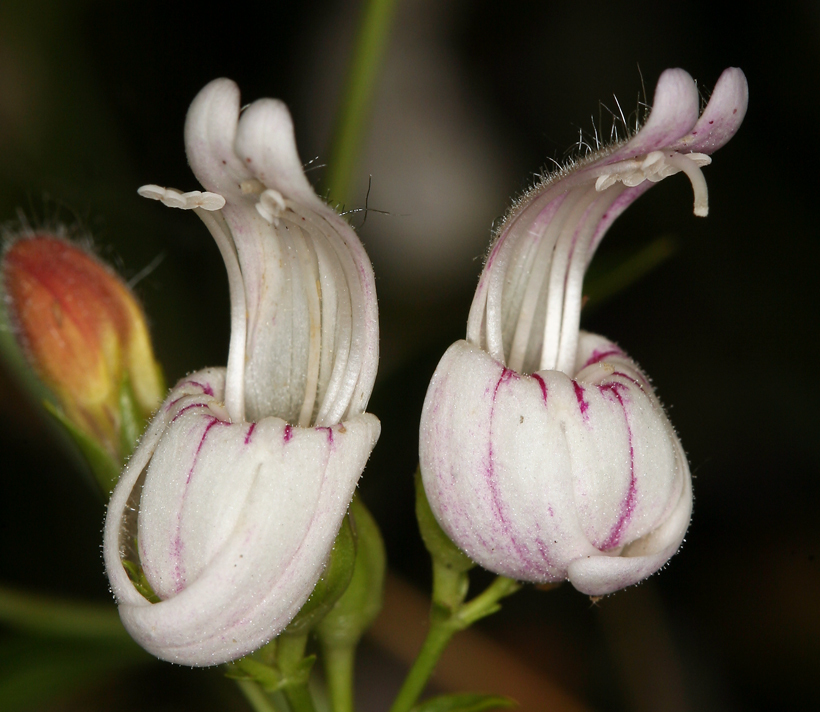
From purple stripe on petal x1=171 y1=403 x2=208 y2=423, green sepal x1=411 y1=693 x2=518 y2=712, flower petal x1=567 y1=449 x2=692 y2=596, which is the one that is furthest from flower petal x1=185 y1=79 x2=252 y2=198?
green sepal x1=411 y1=693 x2=518 y2=712

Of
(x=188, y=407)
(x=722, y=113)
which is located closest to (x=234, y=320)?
(x=188, y=407)

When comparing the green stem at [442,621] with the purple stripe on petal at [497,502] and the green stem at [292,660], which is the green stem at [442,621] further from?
the purple stripe on petal at [497,502]

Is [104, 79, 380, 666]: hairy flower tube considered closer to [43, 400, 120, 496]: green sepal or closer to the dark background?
[43, 400, 120, 496]: green sepal

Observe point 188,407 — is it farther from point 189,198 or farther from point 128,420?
point 128,420

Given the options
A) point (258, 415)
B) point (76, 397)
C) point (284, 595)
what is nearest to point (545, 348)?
point (258, 415)

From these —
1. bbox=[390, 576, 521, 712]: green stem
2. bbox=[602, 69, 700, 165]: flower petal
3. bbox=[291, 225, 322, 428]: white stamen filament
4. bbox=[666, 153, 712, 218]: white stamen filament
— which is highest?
bbox=[602, 69, 700, 165]: flower petal

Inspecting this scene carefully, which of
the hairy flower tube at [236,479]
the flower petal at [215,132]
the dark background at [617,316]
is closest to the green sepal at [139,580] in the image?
the hairy flower tube at [236,479]
